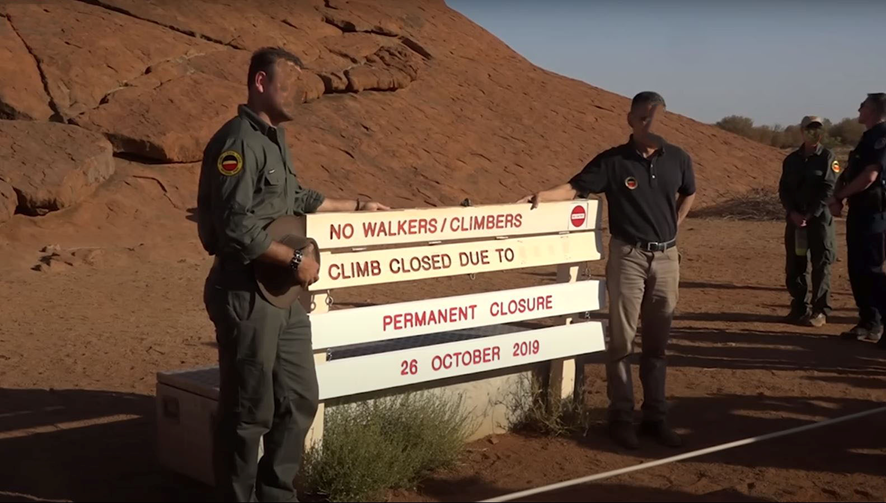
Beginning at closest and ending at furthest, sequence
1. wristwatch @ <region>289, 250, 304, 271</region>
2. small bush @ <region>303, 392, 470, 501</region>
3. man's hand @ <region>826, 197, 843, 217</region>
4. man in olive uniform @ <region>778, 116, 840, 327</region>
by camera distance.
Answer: wristwatch @ <region>289, 250, 304, 271</region> < small bush @ <region>303, 392, 470, 501</region> < man's hand @ <region>826, 197, 843, 217</region> < man in olive uniform @ <region>778, 116, 840, 327</region>

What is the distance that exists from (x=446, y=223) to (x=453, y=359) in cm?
78

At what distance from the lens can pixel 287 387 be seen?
450cm

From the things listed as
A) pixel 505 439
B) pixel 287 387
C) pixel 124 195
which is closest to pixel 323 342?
pixel 287 387

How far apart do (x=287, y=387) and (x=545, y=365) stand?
8.13ft

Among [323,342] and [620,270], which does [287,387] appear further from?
[620,270]

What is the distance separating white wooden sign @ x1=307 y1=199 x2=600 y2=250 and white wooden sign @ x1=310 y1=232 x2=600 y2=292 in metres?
0.05

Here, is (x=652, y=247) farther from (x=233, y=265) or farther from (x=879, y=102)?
(x=879, y=102)

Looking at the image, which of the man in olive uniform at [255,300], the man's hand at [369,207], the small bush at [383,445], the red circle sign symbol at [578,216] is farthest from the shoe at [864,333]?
the man in olive uniform at [255,300]

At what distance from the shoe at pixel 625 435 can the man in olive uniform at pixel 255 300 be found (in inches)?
92.4

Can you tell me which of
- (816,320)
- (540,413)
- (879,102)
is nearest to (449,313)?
(540,413)

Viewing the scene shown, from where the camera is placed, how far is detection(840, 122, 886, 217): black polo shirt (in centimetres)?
884

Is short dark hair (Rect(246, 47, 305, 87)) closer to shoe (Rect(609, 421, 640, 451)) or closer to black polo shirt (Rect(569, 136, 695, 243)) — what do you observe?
black polo shirt (Rect(569, 136, 695, 243))

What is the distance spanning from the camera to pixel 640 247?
614cm

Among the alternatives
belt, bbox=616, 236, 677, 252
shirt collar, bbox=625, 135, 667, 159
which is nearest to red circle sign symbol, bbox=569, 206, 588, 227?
belt, bbox=616, 236, 677, 252
